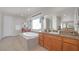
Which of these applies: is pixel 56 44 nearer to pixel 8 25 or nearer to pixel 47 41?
pixel 47 41

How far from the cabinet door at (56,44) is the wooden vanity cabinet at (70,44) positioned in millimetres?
80

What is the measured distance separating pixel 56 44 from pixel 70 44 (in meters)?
0.25

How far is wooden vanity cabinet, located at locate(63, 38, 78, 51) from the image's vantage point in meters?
2.11

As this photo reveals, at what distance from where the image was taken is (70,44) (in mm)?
2135

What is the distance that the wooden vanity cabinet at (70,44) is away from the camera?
2105 millimetres

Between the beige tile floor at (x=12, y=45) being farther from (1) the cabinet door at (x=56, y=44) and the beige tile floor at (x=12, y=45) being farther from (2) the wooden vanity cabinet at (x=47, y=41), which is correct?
(1) the cabinet door at (x=56, y=44)

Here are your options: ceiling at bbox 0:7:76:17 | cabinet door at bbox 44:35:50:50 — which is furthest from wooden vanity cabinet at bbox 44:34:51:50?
ceiling at bbox 0:7:76:17

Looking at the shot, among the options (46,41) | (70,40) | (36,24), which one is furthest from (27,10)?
(70,40)

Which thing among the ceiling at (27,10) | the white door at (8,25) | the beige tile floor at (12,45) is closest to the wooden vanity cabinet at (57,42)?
the beige tile floor at (12,45)

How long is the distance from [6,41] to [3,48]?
0.14 metres

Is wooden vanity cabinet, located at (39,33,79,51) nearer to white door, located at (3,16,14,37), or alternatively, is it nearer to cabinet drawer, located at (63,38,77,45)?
cabinet drawer, located at (63,38,77,45)
